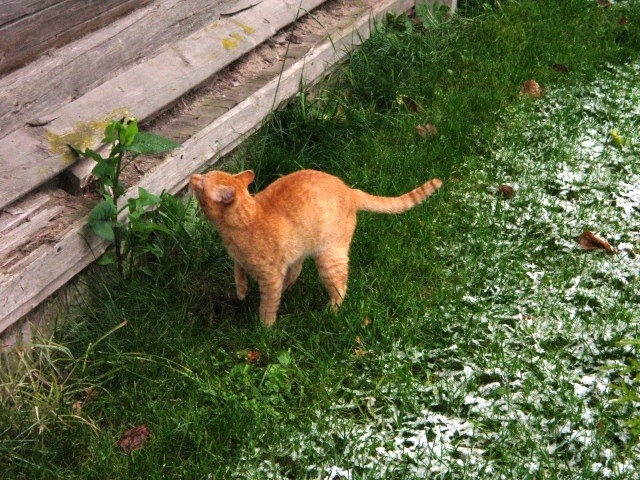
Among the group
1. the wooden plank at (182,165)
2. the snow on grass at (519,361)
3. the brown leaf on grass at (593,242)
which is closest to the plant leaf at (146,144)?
the wooden plank at (182,165)

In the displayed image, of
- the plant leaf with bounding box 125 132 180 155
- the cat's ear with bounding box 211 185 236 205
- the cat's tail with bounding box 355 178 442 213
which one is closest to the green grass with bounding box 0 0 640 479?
the cat's tail with bounding box 355 178 442 213

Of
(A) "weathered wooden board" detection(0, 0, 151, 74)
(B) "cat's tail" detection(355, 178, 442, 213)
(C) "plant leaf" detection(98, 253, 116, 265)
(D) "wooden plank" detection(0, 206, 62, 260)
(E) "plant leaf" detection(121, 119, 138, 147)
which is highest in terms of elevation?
(A) "weathered wooden board" detection(0, 0, 151, 74)

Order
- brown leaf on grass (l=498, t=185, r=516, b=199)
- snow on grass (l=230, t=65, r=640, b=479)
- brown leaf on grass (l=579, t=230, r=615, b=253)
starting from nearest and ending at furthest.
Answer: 1. snow on grass (l=230, t=65, r=640, b=479)
2. brown leaf on grass (l=579, t=230, r=615, b=253)
3. brown leaf on grass (l=498, t=185, r=516, b=199)

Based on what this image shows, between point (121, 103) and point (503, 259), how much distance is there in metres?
2.13

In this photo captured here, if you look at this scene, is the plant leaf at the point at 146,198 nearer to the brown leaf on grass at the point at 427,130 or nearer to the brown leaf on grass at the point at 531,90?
the brown leaf on grass at the point at 427,130

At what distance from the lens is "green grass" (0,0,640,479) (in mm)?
3355

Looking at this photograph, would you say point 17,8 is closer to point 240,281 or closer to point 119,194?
point 119,194

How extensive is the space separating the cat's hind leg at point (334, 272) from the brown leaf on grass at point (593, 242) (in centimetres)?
140

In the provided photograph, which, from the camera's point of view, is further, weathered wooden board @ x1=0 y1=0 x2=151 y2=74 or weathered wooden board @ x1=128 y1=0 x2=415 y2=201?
weathered wooden board @ x1=128 y1=0 x2=415 y2=201

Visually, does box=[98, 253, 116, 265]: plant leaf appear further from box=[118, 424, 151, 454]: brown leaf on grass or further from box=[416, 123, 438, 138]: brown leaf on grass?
box=[416, 123, 438, 138]: brown leaf on grass

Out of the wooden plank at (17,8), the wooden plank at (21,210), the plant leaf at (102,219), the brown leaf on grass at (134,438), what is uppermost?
the wooden plank at (17,8)

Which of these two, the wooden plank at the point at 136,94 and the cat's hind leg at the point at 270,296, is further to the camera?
the cat's hind leg at the point at 270,296

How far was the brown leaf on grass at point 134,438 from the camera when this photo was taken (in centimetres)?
339

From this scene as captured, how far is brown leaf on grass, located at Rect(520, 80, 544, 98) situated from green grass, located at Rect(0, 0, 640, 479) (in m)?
0.29
